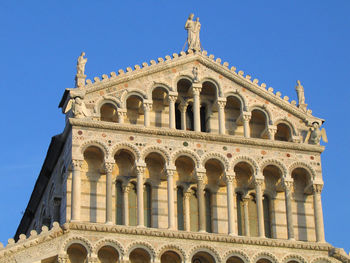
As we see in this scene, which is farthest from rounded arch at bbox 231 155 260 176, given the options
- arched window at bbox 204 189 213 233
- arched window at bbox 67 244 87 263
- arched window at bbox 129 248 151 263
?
arched window at bbox 67 244 87 263

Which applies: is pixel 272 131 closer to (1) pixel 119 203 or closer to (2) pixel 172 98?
(2) pixel 172 98

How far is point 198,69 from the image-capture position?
35.2 m

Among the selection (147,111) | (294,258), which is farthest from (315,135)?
(147,111)

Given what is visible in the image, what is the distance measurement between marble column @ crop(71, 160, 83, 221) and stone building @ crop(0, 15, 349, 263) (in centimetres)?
4

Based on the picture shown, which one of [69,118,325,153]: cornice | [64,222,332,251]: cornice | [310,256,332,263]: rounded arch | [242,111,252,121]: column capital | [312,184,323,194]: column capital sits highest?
[242,111,252,121]: column capital

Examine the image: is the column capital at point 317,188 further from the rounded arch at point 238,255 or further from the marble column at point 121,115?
the marble column at point 121,115

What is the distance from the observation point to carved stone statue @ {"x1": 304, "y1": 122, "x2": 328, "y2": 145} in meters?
35.0

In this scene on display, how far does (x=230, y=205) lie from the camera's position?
109 ft

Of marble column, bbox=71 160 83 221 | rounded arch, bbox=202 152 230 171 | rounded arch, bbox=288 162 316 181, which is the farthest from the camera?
rounded arch, bbox=288 162 316 181

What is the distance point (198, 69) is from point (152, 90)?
1.69 meters

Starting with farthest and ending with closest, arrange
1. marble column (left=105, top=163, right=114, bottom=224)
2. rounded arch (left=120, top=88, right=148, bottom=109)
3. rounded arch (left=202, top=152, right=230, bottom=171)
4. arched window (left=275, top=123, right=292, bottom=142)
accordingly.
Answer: arched window (left=275, top=123, right=292, bottom=142) < rounded arch (left=120, top=88, right=148, bottom=109) < rounded arch (left=202, top=152, right=230, bottom=171) < marble column (left=105, top=163, right=114, bottom=224)

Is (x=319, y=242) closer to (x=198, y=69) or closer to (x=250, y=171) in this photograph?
(x=250, y=171)

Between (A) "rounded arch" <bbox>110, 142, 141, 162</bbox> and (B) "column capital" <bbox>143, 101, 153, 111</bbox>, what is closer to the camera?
(A) "rounded arch" <bbox>110, 142, 141, 162</bbox>

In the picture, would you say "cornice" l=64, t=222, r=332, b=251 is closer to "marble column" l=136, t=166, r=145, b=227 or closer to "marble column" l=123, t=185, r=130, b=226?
"marble column" l=136, t=166, r=145, b=227
